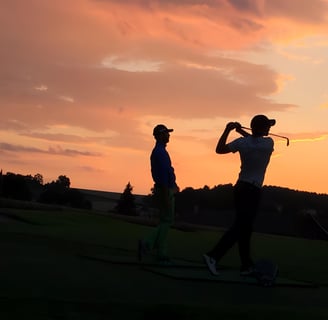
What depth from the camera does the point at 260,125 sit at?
8672mm

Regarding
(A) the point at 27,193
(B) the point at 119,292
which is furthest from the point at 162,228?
(A) the point at 27,193

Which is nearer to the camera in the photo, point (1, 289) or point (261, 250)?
point (1, 289)

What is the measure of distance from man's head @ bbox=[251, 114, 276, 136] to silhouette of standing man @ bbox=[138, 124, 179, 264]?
204cm

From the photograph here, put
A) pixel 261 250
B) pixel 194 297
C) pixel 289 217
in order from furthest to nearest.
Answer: pixel 289 217, pixel 261 250, pixel 194 297

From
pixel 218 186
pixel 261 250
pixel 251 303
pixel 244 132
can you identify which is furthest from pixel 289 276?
pixel 218 186

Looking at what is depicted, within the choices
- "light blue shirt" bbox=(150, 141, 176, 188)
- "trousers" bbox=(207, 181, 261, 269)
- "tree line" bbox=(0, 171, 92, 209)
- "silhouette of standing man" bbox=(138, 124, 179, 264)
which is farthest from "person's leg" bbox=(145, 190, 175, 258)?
"tree line" bbox=(0, 171, 92, 209)

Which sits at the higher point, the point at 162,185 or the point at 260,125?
the point at 260,125

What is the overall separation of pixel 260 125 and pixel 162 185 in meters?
2.15

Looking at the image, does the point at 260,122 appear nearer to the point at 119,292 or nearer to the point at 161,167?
the point at 161,167

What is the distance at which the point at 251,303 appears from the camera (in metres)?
6.29

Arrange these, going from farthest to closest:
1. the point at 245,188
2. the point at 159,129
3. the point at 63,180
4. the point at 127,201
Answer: the point at 63,180 → the point at 127,201 → the point at 159,129 → the point at 245,188

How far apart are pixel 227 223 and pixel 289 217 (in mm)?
3078

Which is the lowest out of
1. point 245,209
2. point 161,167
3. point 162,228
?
point 162,228

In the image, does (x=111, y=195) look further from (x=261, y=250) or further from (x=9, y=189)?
(x=261, y=250)
